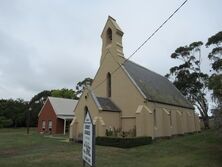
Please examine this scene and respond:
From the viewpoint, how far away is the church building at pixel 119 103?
2550 cm

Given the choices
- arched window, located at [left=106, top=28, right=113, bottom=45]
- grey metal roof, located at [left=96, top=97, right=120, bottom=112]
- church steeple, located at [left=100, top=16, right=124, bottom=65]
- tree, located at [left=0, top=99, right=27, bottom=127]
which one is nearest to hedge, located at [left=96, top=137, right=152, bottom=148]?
grey metal roof, located at [left=96, top=97, right=120, bottom=112]

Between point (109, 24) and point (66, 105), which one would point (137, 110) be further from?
point (66, 105)

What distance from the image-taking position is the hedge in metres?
21.0

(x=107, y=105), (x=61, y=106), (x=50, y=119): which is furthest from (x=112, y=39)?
(x=50, y=119)

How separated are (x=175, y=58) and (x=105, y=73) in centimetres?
2849

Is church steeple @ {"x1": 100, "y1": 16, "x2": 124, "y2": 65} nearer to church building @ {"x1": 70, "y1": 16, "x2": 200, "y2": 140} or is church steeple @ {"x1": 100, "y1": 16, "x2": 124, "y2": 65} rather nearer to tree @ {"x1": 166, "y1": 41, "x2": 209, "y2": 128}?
church building @ {"x1": 70, "y1": 16, "x2": 200, "y2": 140}

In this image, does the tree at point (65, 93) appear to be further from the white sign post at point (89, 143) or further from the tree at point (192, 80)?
the white sign post at point (89, 143)

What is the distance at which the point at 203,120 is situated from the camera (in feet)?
178

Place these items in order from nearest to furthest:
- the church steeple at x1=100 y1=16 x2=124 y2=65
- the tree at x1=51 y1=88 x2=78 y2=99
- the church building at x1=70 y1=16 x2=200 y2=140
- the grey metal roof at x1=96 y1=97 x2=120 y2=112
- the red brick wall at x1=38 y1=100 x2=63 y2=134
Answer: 1. the church building at x1=70 y1=16 x2=200 y2=140
2. the grey metal roof at x1=96 y1=97 x2=120 y2=112
3. the church steeple at x1=100 y1=16 x2=124 y2=65
4. the red brick wall at x1=38 y1=100 x2=63 y2=134
5. the tree at x1=51 y1=88 x2=78 y2=99

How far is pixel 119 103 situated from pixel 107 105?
6.50 feet

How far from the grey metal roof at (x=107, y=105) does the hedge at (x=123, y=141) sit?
425cm

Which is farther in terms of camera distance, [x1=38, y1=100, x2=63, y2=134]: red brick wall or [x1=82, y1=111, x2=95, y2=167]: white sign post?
[x1=38, y1=100, x2=63, y2=134]: red brick wall

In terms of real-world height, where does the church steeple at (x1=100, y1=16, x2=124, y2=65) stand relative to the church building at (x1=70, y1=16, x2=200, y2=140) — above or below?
above

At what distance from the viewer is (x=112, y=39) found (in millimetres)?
31125
